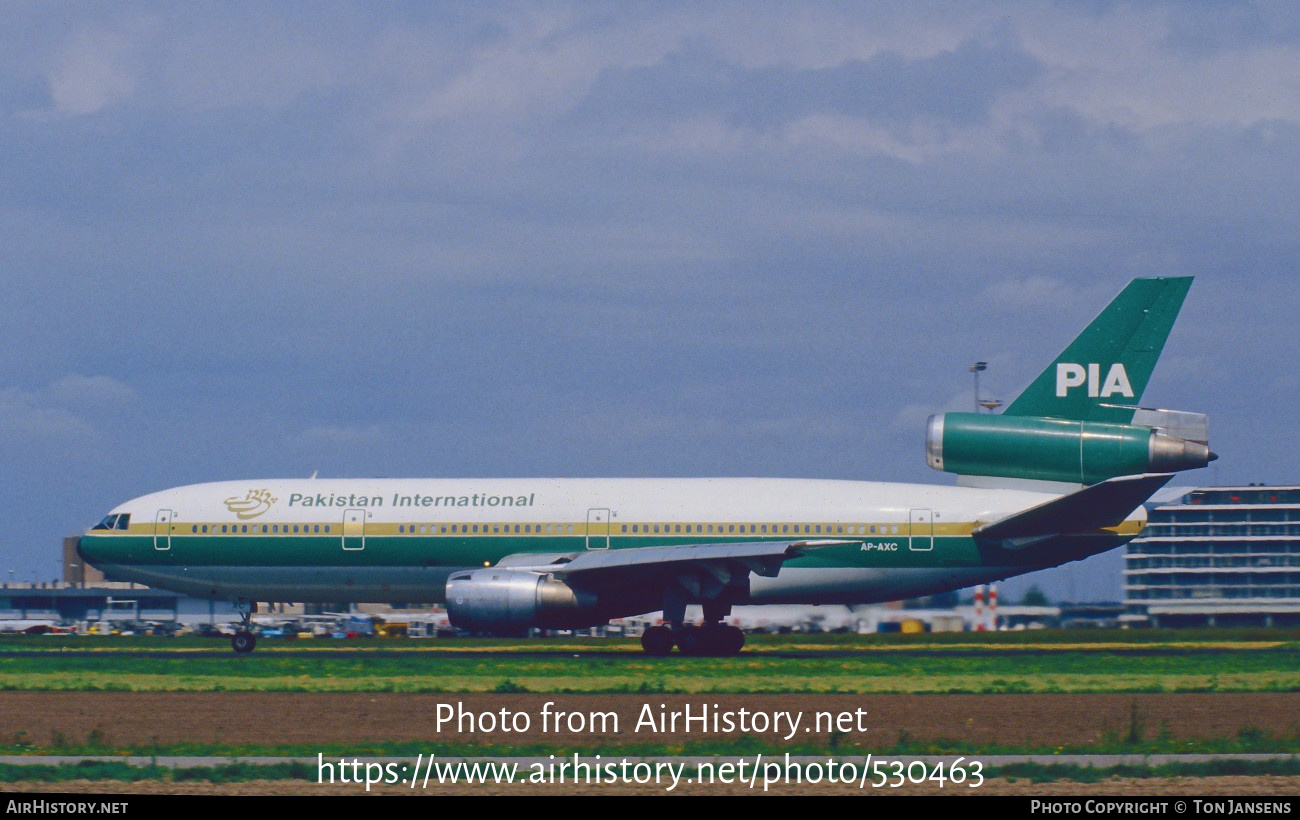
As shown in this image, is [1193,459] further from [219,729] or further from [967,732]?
[219,729]

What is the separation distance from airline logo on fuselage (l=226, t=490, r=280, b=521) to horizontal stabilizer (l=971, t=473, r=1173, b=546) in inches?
698

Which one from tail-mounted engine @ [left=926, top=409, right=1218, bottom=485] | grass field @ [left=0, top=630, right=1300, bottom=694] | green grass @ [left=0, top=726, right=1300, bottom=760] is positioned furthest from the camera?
tail-mounted engine @ [left=926, top=409, right=1218, bottom=485]

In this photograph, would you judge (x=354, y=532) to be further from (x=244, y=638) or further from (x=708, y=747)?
(x=708, y=747)

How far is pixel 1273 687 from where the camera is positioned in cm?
2598

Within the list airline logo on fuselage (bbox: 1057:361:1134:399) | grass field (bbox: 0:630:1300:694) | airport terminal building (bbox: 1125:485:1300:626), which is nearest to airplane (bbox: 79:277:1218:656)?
airline logo on fuselage (bbox: 1057:361:1134:399)

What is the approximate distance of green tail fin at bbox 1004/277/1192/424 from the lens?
116 ft

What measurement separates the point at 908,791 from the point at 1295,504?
131 meters

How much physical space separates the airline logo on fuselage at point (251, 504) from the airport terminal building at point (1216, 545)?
100799mm

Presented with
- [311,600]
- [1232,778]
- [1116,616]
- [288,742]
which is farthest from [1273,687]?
[1116,616]

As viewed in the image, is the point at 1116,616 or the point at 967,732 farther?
the point at 1116,616

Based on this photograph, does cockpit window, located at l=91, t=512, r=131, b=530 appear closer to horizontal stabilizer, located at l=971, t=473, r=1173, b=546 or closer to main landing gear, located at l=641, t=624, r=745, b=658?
main landing gear, located at l=641, t=624, r=745, b=658

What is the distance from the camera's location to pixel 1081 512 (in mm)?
33469

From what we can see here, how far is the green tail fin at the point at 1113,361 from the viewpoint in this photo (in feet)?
116

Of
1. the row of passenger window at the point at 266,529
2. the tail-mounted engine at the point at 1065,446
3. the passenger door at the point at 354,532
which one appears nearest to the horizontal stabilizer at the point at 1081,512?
the tail-mounted engine at the point at 1065,446
